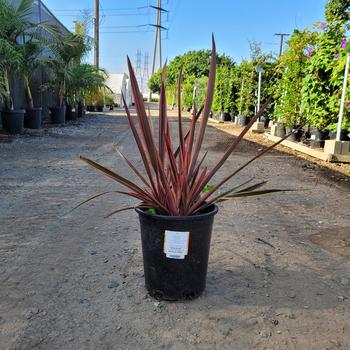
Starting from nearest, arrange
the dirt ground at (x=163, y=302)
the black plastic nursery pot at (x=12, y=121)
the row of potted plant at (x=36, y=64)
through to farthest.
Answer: the dirt ground at (x=163, y=302)
the row of potted plant at (x=36, y=64)
the black plastic nursery pot at (x=12, y=121)

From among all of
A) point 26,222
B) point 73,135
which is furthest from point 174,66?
point 26,222

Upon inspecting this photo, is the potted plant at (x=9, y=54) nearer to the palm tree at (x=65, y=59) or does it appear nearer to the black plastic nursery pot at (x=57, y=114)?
the palm tree at (x=65, y=59)

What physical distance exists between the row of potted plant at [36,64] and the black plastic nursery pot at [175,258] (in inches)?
296

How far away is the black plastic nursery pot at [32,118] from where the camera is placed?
36.2ft

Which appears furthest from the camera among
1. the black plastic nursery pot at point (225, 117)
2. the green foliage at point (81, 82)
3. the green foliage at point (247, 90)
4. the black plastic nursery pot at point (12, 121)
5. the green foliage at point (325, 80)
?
the black plastic nursery pot at point (225, 117)

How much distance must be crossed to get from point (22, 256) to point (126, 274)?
773 millimetres

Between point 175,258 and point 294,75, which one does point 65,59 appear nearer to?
point 294,75

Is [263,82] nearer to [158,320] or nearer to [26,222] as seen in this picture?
[26,222]

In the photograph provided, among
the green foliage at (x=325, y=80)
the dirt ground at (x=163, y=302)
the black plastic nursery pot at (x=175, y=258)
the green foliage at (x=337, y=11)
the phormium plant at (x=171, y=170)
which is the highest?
the green foliage at (x=337, y=11)

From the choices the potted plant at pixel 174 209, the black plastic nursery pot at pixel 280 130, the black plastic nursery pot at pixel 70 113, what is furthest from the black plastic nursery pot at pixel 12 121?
the potted plant at pixel 174 209

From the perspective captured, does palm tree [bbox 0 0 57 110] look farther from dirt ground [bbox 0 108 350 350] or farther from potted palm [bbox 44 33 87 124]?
dirt ground [bbox 0 108 350 350]

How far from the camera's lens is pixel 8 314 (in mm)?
2088

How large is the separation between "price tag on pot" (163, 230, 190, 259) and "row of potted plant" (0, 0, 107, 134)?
763cm

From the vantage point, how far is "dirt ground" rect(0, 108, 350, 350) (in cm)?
195
